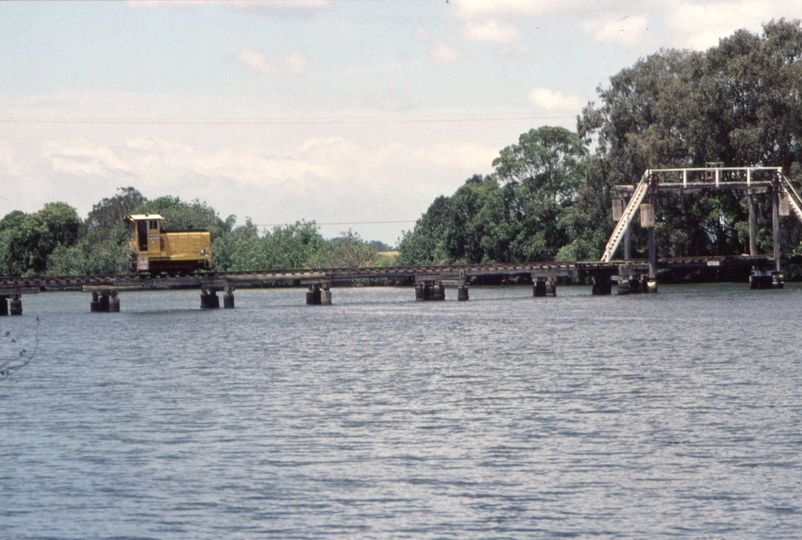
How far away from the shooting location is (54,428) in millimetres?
29875

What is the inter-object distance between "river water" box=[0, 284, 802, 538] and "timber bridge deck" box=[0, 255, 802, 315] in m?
32.5

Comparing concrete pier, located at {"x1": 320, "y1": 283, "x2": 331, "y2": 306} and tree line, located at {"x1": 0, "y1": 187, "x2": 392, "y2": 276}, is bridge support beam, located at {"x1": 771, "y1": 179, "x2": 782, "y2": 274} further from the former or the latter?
tree line, located at {"x1": 0, "y1": 187, "x2": 392, "y2": 276}

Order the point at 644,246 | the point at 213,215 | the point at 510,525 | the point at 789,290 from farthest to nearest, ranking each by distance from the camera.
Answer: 1. the point at 213,215
2. the point at 644,246
3. the point at 789,290
4. the point at 510,525

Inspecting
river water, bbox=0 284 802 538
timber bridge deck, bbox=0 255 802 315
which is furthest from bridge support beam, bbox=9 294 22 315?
river water, bbox=0 284 802 538

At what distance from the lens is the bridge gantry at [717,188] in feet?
298

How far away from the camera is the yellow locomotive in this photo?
3371 inches

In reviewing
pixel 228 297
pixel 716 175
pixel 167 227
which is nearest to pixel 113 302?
pixel 228 297

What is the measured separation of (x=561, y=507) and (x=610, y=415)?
32.9 feet

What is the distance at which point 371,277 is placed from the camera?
298ft

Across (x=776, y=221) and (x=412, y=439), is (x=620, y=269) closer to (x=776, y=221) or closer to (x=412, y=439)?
(x=776, y=221)

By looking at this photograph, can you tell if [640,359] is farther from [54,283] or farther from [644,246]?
[644,246]

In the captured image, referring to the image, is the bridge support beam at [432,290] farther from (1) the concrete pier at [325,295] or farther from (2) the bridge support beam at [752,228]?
(2) the bridge support beam at [752,228]

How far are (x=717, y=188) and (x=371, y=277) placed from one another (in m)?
27.3

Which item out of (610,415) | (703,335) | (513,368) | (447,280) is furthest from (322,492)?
(447,280)
